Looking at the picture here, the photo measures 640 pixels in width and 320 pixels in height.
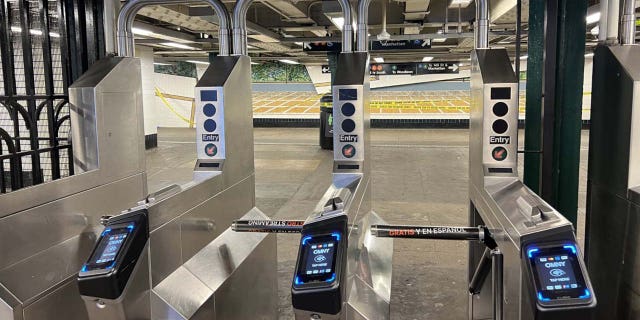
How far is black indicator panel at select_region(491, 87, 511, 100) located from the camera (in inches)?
83.0

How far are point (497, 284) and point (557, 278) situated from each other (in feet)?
2.03

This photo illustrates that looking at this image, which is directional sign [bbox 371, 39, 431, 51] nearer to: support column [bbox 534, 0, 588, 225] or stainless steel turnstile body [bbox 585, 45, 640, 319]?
support column [bbox 534, 0, 588, 225]

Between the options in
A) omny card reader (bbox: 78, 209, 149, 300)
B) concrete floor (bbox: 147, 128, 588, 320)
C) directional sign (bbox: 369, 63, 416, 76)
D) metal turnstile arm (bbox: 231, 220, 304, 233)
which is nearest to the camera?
omny card reader (bbox: 78, 209, 149, 300)

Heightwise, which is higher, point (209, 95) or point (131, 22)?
point (131, 22)

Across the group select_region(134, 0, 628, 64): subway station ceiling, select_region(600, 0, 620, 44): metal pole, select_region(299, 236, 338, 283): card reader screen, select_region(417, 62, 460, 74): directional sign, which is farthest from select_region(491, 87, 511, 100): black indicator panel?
select_region(417, 62, 460, 74): directional sign

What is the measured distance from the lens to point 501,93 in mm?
2117

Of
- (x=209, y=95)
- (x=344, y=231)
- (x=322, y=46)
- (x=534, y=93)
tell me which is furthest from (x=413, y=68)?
(x=344, y=231)

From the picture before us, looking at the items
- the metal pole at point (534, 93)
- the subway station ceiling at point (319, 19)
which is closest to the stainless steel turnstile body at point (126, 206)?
the metal pole at point (534, 93)

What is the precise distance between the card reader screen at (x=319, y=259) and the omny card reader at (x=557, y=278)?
19.7 inches

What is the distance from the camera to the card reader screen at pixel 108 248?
1580mm

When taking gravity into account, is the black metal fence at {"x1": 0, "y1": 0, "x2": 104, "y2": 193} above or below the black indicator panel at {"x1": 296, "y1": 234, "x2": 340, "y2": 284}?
above

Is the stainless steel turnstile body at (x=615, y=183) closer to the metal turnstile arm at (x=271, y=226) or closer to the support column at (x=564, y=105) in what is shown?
the support column at (x=564, y=105)

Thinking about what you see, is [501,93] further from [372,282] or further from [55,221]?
[55,221]

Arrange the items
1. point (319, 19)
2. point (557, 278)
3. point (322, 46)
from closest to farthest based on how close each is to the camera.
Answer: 1. point (557, 278)
2. point (319, 19)
3. point (322, 46)
